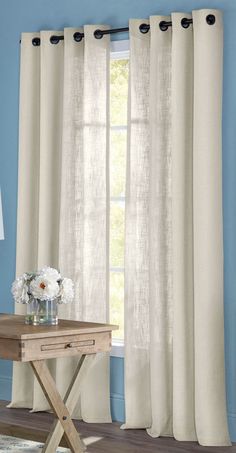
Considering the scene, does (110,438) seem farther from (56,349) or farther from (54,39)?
(54,39)

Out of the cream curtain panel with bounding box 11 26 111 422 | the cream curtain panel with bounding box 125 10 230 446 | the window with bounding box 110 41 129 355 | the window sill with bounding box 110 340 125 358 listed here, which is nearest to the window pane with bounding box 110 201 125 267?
the window with bounding box 110 41 129 355

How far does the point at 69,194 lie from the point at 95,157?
30 centimetres

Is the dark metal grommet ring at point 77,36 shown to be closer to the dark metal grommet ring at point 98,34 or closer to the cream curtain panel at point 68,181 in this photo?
the cream curtain panel at point 68,181

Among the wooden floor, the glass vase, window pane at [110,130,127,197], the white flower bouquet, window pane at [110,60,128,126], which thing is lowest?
the wooden floor

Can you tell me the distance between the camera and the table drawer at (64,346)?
4.54 m

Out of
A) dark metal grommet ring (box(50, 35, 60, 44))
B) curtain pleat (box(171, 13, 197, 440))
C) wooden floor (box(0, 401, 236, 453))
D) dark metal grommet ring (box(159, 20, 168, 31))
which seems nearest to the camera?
wooden floor (box(0, 401, 236, 453))

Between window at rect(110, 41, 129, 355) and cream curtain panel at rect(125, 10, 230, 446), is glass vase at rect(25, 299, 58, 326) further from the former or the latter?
window at rect(110, 41, 129, 355)

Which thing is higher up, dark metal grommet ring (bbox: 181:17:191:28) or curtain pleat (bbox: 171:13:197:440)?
dark metal grommet ring (bbox: 181:17:191:28)

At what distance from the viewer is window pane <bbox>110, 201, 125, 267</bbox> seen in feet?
19.6

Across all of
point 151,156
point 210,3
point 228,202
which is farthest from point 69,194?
point 210,3

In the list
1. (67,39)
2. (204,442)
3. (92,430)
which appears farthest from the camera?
(67,39)

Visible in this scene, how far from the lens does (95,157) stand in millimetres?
5863

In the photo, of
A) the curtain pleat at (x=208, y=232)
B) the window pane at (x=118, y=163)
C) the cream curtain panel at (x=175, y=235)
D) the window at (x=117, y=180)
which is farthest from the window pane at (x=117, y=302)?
the curtain pleat at (x=208, y=232)

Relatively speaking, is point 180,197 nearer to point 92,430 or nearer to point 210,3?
point 210,3
